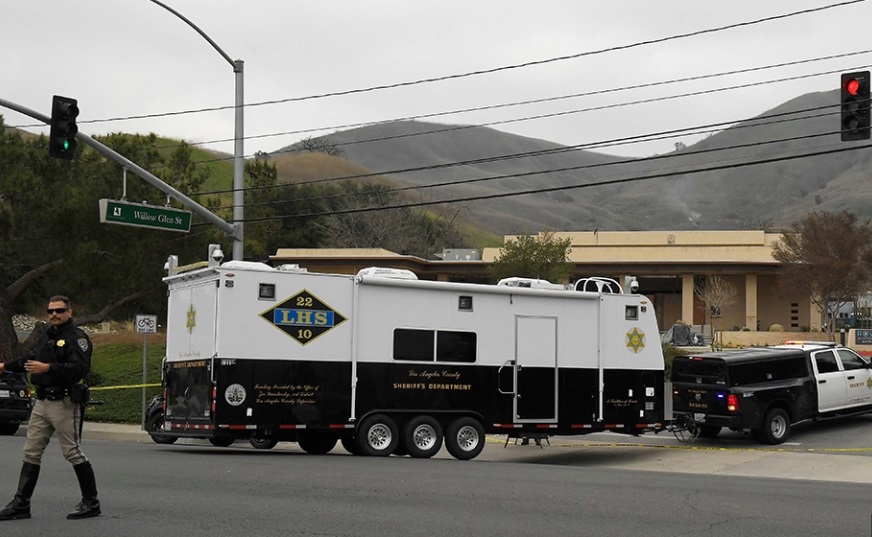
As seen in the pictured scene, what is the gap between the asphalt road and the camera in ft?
31.2

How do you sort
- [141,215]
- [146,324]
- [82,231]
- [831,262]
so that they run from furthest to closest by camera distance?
[831,262] → [82,231] → [146,324] → [141,215]

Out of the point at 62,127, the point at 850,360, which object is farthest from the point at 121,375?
the point at 850,360

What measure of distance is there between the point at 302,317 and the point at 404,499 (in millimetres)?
6799

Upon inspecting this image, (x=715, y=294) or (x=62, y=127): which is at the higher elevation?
(x=62, y=127)

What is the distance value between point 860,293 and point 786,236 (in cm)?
449

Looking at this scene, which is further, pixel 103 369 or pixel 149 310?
pixel 103 369

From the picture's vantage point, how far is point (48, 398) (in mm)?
9523

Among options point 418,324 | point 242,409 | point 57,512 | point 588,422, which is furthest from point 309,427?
point 57,512

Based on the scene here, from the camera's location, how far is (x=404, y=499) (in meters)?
11.3

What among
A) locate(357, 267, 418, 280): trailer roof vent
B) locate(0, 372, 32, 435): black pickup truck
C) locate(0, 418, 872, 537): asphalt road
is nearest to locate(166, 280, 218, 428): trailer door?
locate(0, 418, 872, 537): asphalt road

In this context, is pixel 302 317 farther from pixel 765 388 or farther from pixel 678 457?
pixel 765 388

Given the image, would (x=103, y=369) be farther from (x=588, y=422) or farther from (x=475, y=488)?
(x=475, y=488)

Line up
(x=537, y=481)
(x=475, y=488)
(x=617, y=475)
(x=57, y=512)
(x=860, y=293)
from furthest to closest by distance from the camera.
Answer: (x=860, y=293)
(x=617, y=475)
(x=537, y=481)
(x=475, y=488)
(x=57, y=512)

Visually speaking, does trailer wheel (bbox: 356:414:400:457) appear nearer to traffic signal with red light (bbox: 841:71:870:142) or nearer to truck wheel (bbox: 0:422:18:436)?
truck wheel (bbox: 0:422:18:436)
